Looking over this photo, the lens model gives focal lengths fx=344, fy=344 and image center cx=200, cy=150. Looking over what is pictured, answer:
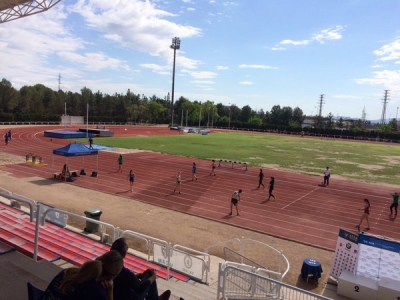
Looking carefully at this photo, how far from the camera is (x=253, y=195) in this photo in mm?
21750

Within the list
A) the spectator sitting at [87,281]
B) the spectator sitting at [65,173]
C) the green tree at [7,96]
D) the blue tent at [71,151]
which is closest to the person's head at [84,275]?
the spectator sitting at [87,281]

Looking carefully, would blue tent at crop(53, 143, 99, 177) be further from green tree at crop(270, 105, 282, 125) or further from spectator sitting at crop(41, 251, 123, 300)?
green tree at crop(270, 105, 282, 125)

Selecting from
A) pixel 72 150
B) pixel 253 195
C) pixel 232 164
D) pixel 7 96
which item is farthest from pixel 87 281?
Result: pixel 7 96

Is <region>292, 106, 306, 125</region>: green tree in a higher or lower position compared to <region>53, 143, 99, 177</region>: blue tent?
higher

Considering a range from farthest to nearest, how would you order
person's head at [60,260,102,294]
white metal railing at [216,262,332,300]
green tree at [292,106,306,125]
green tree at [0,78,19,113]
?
green tree at [292,106,306,125] → green tree at [0,78,19,113] → white metal railing at [216,262,332,300] → person's head at [60,260,102,294]

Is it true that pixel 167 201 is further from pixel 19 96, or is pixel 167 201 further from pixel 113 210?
pixel 19 96

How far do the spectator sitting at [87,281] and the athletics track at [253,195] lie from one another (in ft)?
39.6

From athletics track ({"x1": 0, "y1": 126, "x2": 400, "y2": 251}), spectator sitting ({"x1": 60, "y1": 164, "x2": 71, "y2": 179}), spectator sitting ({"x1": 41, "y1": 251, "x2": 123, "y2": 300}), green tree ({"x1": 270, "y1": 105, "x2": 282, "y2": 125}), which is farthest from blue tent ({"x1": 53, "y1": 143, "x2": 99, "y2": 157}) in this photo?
green tree ({"x1": 270, "y1": 105, "x2": 282, "y2": 125})

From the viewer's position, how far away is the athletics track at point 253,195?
16.2 metres

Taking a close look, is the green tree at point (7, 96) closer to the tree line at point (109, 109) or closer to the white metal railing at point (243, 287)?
the tree line at point (109, 109)

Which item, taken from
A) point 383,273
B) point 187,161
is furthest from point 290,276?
point 187,161

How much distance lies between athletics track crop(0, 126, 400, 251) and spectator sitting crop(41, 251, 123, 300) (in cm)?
1207

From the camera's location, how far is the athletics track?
1622cm

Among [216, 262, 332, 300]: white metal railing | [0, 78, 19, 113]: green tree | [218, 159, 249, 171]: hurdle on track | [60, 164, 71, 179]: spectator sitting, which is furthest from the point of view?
[0, 78, 19, 113]: green tree
